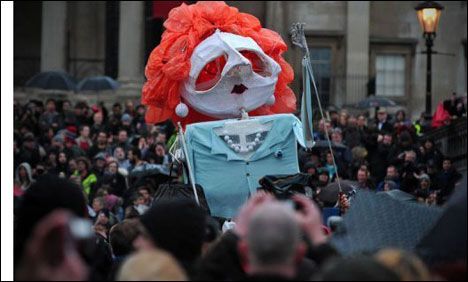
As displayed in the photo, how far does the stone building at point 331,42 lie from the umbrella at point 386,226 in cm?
A: 3704

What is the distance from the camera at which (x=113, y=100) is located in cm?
4525

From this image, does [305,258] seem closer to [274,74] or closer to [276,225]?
[276,225]

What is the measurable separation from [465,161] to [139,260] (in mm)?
22011

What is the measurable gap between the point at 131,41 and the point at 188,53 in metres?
31.5

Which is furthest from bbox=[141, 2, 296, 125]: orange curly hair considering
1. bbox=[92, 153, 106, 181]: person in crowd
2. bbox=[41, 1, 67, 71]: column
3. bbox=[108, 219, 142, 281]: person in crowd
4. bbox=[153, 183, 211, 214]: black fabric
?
bbox=[41, 1, 67, 71]: column

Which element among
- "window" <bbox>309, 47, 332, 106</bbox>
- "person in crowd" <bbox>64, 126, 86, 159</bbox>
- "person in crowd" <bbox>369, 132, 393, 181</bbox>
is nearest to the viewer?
"person in crowd" <bbox>64, 126, 86, 159</bbox>

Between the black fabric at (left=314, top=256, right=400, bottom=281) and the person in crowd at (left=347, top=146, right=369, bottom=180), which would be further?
the person in crowd at (left=347, top=146, right=369, bottom=180)

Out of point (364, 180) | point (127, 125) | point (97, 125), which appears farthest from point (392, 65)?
point (364, 180)

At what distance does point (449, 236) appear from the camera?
28.3 ft

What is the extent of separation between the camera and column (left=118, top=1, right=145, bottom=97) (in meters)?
46.6

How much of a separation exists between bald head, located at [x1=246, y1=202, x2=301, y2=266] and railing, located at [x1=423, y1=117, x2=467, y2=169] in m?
22.5

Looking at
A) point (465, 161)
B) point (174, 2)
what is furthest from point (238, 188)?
point (174, 2)

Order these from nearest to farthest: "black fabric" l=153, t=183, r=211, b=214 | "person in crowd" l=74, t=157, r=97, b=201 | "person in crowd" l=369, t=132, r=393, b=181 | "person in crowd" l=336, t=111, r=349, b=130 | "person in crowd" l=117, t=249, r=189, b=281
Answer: "person in crowd" l=117, t=249, r=189, b=281
"black fabric" l=153, t=183, r=211, b=214
"person in crowd" l=74, t=157, r=97, b=201
"person in crowd" l=369, t=132, r=393, b=181
"person in crowd" l=336, t=111, r=349, b=130

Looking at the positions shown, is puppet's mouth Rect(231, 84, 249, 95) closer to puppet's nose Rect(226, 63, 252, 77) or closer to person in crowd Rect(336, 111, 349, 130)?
puppet's nose Rect(226, 63, 252, 77)
